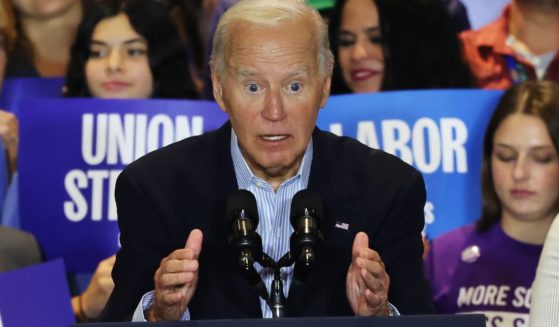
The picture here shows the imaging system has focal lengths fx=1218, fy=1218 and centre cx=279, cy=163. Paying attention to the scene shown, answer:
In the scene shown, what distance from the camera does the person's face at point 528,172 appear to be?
14.3 feet

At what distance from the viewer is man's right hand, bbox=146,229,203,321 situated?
8.61 ft

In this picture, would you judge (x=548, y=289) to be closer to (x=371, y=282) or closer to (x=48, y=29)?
(x=371, y=282)

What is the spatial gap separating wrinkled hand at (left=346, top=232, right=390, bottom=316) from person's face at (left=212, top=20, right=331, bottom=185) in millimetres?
355

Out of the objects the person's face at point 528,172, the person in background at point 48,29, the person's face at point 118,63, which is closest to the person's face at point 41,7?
the person in background at point 48,29

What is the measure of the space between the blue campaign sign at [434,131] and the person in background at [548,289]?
1744 mm

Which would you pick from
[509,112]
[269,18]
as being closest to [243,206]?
[269,18]

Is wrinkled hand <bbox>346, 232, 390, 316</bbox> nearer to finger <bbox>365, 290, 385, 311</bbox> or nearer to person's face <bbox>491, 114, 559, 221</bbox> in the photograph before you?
finger <bbox>365, 290, 385, 311</bbox>

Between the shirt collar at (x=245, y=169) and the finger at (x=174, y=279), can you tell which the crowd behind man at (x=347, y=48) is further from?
A: the finger at (x=174, y=279)

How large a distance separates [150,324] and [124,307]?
64 centimetres

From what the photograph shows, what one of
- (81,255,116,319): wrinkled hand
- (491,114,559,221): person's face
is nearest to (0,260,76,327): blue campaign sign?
(81,255,116,319): wrinkled hand

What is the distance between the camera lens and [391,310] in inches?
113

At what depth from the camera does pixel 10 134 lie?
479cm

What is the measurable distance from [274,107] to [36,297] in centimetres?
119

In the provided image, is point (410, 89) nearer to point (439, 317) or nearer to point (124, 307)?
point (124, 307)
